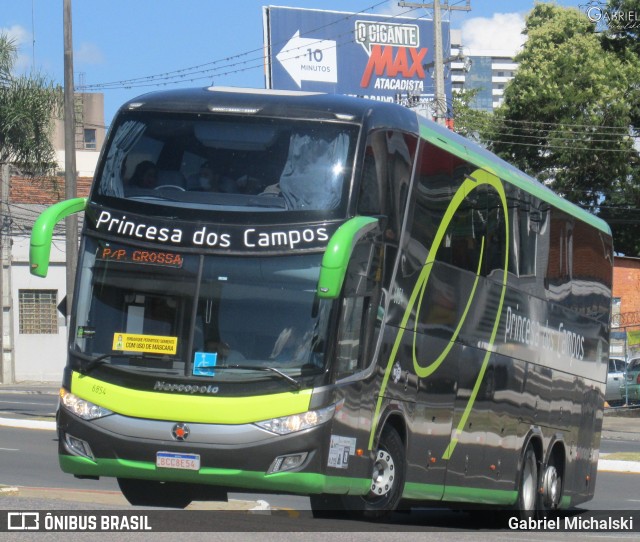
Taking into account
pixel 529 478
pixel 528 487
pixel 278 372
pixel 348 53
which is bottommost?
pixel 528 487

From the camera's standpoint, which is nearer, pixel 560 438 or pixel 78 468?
pixel 78 468

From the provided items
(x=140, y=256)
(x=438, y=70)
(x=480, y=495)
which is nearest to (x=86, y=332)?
(x=140, y=256)

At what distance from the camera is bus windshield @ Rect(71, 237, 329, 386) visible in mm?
9453

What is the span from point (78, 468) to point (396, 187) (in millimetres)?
3607

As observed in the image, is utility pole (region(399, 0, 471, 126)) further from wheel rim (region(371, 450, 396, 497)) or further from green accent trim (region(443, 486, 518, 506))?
wheel rim (region(371, 450, 396, 497))

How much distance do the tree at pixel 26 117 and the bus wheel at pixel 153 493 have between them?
19160 millimetres

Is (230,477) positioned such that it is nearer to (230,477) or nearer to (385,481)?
(230,477)

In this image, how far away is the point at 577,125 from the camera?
144ft

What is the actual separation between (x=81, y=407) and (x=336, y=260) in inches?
101

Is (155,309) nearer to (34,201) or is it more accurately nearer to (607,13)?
(607,13)

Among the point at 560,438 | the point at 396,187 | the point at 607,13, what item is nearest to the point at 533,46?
the point at 607,13

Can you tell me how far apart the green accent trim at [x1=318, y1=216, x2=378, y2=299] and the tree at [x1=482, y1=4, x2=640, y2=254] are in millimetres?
35356

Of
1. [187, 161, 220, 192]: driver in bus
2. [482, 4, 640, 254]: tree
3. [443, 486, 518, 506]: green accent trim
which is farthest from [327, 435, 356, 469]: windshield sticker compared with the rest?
[482, 4, 640, 254]: tree

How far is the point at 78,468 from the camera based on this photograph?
388 inches
